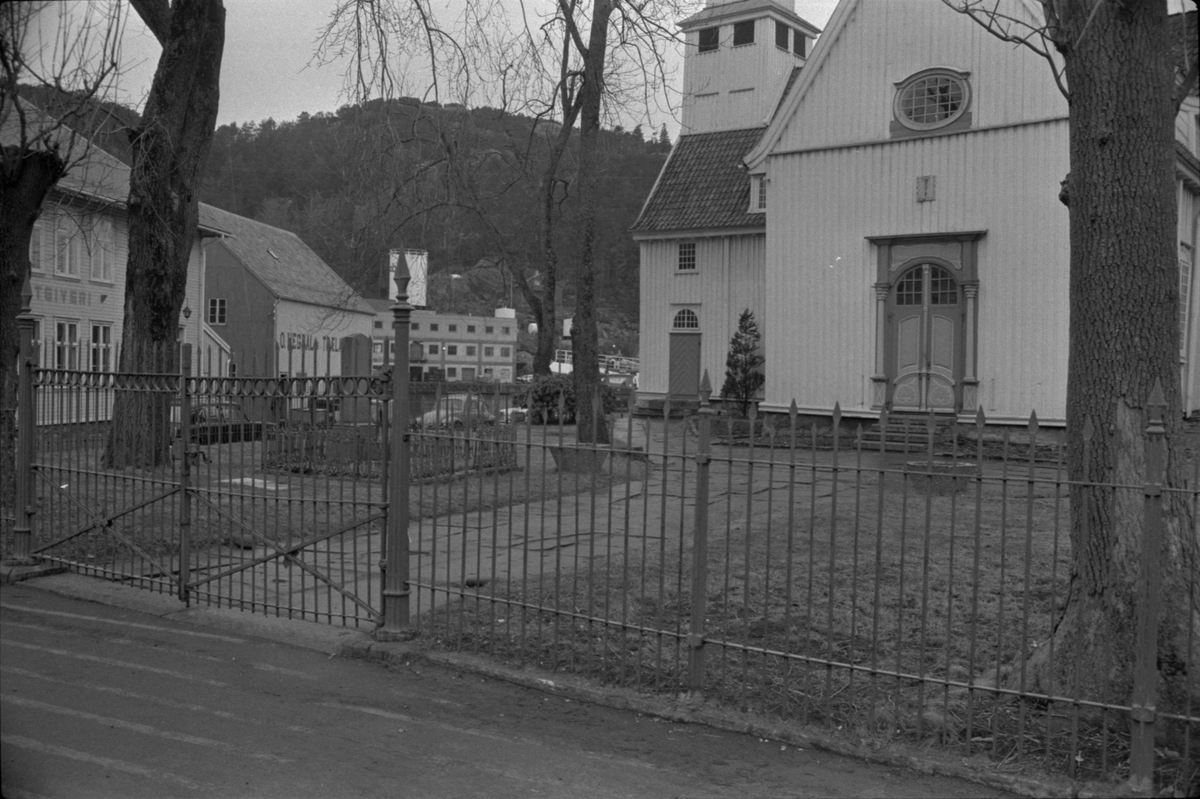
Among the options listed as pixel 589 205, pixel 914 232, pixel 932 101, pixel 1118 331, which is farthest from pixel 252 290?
pixel 1118 331

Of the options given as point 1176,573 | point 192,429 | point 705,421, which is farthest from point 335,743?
point 1176,573

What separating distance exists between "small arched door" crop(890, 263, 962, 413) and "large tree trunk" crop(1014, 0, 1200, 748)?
56.9 ft

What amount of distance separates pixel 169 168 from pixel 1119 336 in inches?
508

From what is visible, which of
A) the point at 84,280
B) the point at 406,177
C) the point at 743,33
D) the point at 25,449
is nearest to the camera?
the point at 25,449

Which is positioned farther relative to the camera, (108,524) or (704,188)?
(704,188)

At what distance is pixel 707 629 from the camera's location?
7.82m

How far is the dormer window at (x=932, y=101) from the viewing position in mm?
22484

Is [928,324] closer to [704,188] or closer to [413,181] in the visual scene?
[704,188]

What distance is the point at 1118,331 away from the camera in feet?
18.8

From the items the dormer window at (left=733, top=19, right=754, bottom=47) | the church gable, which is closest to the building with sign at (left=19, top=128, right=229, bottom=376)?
the church gable

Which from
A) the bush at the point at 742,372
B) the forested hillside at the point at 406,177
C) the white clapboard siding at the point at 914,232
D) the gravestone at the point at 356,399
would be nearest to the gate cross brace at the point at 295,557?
the gravestone at the point at 356,399

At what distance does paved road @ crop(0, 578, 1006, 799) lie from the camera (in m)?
5.17

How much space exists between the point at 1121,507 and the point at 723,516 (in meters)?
7.32

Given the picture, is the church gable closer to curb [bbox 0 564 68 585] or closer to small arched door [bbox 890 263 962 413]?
small arched door [bbox 890 263 962 413]
